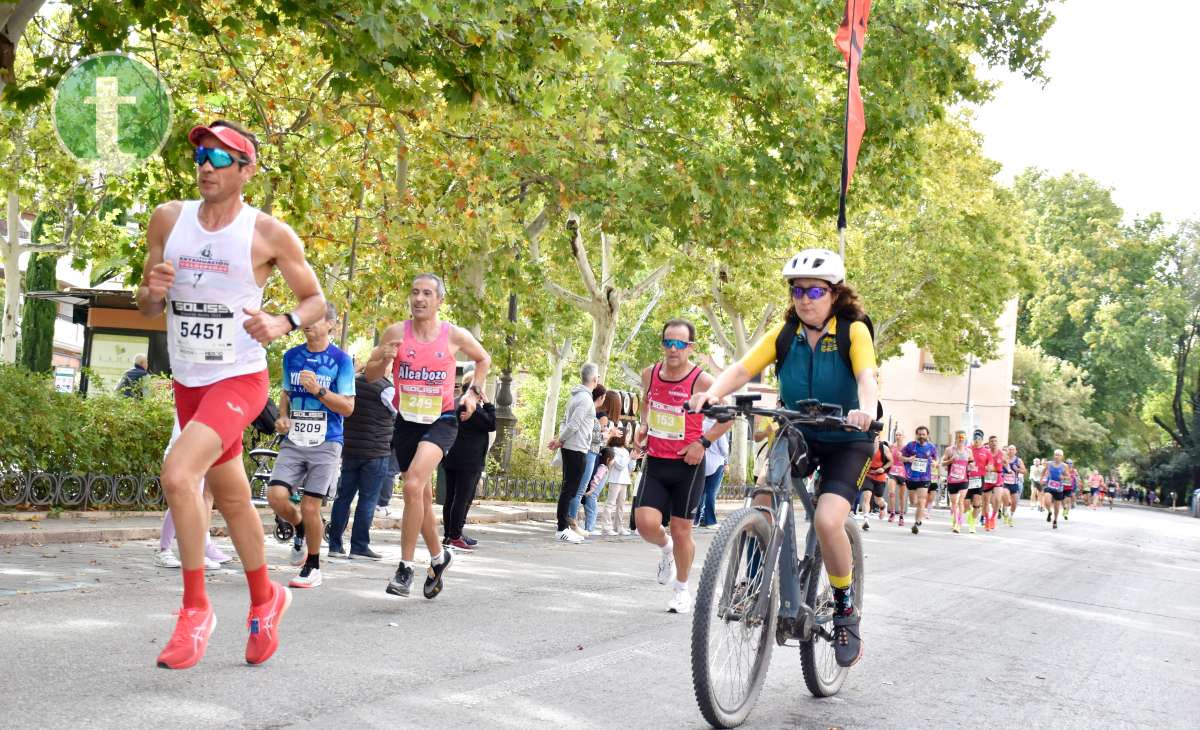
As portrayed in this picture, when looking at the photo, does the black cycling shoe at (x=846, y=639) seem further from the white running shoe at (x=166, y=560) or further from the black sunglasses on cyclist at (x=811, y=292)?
the white running shoe at (x=166, y=560)

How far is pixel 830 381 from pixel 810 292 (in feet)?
1.47

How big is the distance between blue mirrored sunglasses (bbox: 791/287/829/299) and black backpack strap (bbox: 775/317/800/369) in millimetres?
192

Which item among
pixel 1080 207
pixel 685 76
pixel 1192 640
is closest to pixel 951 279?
pixel 685 76

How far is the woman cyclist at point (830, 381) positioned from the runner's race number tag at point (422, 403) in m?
2.86

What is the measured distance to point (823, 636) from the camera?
6180 millimetres

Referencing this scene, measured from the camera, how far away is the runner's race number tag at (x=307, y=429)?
9.73m

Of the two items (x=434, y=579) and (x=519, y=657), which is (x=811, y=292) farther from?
(x=434, y=579)

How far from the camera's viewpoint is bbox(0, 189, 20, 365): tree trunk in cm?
2811

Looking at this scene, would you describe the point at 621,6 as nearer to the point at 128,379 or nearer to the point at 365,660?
the point at 128,379

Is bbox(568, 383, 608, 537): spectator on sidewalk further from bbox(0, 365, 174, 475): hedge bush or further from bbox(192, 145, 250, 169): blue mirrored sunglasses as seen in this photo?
bbox(192, 145, 250, 169): blue mirrored sunglasses

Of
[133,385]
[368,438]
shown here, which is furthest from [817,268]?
[133,385]

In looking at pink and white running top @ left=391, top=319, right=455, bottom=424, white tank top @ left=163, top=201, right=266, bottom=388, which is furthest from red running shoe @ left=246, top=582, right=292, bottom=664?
pink and white running top @ left=391, top=319, right=455, bottom=424

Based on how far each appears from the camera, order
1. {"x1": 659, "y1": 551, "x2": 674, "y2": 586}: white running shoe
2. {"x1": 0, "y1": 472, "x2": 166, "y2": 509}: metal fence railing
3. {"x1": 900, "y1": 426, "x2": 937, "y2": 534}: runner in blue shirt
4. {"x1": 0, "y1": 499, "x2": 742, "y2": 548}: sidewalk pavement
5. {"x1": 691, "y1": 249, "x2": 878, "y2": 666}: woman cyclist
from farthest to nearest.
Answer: {"x1": 900, "y1": 426, "x2": 937, "y2": 534}: runner in blue shirt
{"x1": 0, "y1": 472, "x2": 166, "y2": 509}: metal fence railing
{"x1": 0, "y1": 499, "x2": 742, "y2": 548}: sidewalk pavement
{"x1": 659, "y1": 551, "x2": 674, "y2": 586}: white running shoe
{"x1": 691, "y1": 249, "x2": 878, "y2": 666}: woman cyclist

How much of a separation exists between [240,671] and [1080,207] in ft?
272
